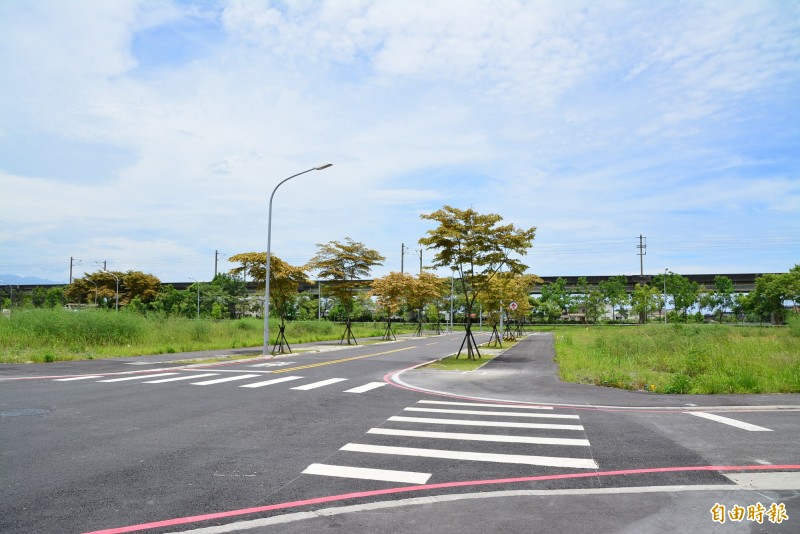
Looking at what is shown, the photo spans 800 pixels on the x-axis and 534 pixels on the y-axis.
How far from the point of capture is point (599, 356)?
21.7 meters

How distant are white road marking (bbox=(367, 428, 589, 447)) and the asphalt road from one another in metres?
0.05

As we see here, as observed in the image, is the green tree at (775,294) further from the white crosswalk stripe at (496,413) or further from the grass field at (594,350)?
the white crosswalk stripe at (496,413)

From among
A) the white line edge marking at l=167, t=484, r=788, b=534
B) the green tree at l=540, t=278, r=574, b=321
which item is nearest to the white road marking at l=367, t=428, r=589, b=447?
the white line edge marking at l=167, t=484, r=788, b=534

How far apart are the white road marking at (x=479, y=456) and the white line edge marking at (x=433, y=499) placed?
3.30ft

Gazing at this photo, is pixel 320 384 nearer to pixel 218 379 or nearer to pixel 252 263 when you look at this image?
pixel 218 379

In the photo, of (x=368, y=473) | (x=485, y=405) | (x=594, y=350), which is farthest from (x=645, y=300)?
(x=368, y=473)

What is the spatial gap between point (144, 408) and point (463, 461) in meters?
7.13

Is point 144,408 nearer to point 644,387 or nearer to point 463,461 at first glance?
point 463,461

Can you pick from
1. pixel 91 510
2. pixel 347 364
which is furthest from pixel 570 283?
pixel 91 510

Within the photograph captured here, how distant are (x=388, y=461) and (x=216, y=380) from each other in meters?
10.5

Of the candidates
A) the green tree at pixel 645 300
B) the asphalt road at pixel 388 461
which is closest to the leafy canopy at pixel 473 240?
the asphalt road at pixel 388 461

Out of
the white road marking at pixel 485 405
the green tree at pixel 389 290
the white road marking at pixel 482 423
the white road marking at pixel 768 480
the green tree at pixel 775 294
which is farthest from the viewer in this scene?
the green tree at pixel 775 294

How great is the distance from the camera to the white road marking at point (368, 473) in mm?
6238

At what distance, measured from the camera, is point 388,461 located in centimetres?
702
